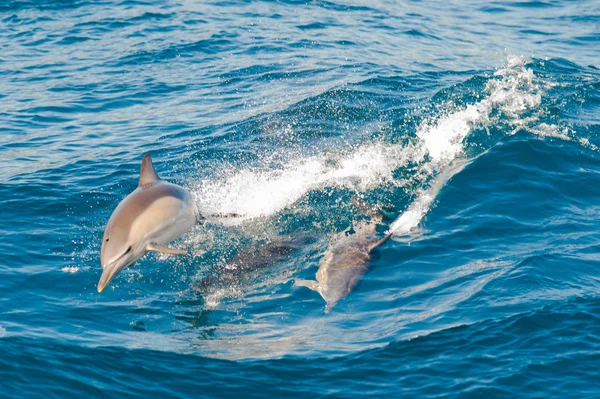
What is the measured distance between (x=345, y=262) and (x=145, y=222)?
134 inches

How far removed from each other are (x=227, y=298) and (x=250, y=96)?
967 centimetres

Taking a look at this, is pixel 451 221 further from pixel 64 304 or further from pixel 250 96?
pixel 250 96

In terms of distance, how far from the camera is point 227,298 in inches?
415

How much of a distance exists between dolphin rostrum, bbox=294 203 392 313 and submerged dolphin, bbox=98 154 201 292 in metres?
1.97

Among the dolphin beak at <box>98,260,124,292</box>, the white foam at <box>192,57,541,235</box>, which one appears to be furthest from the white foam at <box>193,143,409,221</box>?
the dolphin beak at <box>98,260,124,292</box>

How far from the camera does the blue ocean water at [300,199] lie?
8.65m

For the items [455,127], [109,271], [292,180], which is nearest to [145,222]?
[109,271]

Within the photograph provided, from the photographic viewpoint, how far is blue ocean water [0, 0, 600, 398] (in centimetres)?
865

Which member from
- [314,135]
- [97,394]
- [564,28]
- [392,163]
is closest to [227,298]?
[97,394]

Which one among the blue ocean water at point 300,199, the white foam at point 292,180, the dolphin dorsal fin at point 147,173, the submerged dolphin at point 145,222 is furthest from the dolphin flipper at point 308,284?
the white foam at point 292,180

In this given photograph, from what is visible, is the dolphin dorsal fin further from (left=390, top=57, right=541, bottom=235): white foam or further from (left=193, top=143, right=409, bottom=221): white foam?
(left=390, top=57, right=541, bottom=235): white foam

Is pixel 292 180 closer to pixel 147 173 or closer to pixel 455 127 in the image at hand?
pixel 455 127

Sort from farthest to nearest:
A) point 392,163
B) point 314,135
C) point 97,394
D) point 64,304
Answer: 1. point 314,135
2. point 392,163
3. point 64,304
4. point 97,394

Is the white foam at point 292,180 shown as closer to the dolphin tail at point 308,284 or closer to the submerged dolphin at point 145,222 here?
the dolphin tail at point 308,284
